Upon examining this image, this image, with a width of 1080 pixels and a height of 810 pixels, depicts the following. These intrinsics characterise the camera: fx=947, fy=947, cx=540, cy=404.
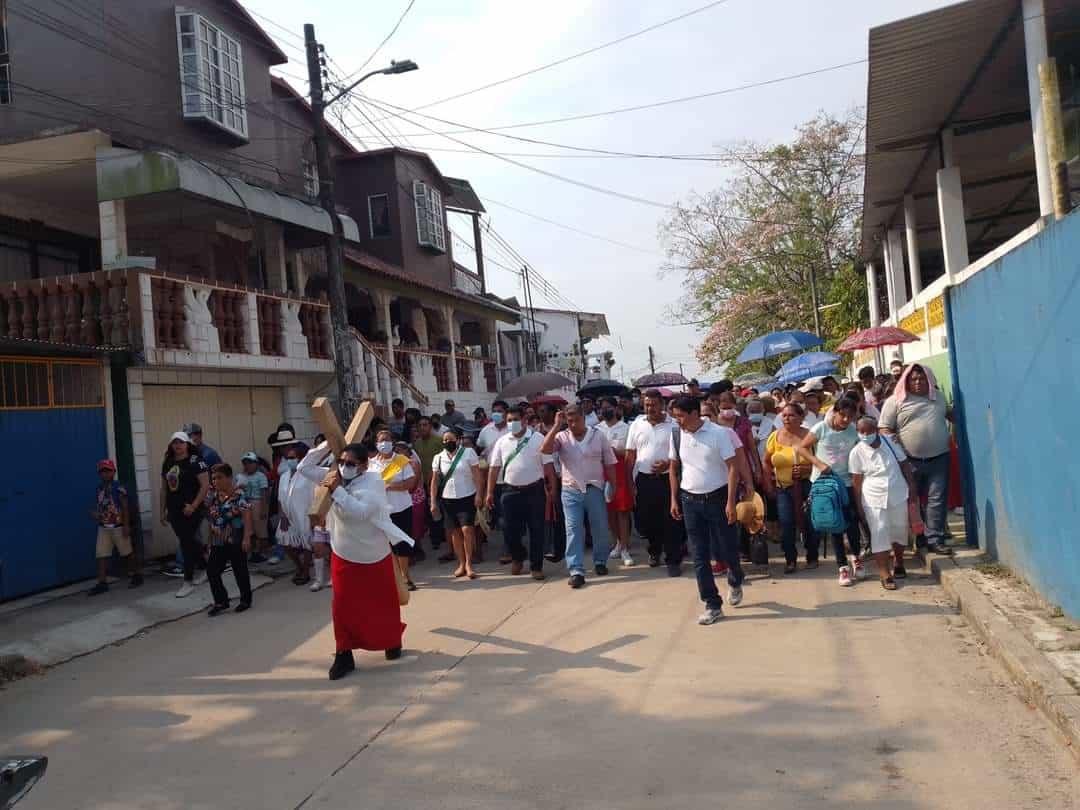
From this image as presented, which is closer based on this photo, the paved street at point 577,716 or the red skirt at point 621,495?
the paved street at point 577,716

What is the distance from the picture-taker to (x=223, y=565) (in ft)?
28.9

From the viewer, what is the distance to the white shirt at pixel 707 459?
7.12 meters

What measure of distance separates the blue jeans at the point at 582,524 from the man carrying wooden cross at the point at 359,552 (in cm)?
255

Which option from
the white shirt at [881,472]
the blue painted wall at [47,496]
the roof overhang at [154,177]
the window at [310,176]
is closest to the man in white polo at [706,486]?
the white shirt at [881,472]

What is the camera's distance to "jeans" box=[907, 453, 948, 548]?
830cm

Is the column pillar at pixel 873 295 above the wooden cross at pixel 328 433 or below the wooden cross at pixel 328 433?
above

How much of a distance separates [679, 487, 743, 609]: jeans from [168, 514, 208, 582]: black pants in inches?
206

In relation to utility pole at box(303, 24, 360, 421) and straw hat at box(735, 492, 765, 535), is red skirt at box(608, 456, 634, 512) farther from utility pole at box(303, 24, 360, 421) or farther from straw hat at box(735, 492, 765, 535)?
utility pole at box(303, 24, 360, 421)

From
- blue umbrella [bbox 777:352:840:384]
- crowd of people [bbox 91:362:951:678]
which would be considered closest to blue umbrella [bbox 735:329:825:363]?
blue umbrella [bbox 777:352:840:384]

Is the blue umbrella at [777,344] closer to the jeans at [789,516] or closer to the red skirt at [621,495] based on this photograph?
the red skirt at [621,495]

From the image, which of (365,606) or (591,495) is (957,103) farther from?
(365,606)

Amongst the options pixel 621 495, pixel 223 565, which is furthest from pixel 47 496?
pixel 621 495

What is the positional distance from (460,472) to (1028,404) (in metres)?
5.60

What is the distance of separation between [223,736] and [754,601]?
4.19 meters
